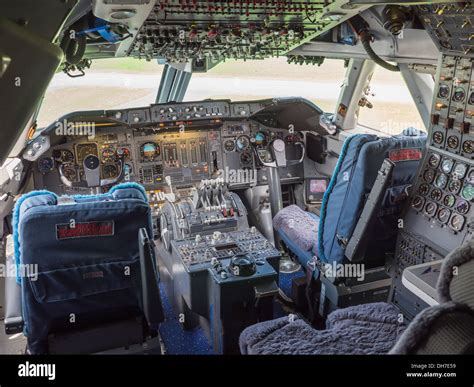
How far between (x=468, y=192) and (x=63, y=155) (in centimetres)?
357

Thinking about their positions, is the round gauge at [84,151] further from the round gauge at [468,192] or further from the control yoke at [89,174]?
the round gauge at [468,192]

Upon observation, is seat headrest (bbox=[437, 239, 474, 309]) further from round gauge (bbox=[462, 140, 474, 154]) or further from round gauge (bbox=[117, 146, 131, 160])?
round gauge (bbox=[117, 146, 131, 160])

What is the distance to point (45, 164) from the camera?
14.6 feet

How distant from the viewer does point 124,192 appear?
7.86 feet

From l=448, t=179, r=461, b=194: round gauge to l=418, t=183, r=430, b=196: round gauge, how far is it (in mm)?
152

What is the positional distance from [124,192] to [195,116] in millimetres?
2481

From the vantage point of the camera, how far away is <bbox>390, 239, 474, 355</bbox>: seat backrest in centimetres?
89

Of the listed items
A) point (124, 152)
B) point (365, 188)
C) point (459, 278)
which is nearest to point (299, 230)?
point (365, 188)

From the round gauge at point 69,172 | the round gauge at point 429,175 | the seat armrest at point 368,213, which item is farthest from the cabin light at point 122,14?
the round gauge at point 69,172

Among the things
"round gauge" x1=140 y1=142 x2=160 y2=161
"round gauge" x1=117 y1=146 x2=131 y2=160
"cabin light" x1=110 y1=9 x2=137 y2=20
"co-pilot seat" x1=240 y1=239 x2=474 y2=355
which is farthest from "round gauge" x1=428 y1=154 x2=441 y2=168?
"round gauge" x1=117 y1=146 x2=131 y2=160

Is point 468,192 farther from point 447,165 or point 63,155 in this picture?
point 63,155
